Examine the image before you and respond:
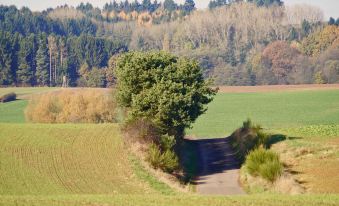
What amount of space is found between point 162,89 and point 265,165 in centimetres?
987

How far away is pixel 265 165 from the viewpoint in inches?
1443

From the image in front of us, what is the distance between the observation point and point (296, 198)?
24.0 meters

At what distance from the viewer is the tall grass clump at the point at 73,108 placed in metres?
71.2

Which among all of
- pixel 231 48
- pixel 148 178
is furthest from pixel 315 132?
pixel 231 48

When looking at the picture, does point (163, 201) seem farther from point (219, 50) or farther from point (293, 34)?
point (293, 34)

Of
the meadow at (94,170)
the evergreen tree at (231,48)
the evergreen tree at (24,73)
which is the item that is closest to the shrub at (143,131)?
the meadow at (94,170)

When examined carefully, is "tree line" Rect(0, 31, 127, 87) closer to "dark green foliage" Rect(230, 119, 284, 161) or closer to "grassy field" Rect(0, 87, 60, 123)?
"grassy field" Rect(0, 87, 60, 123)

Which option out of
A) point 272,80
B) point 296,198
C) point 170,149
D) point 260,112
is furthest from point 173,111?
point 272,80

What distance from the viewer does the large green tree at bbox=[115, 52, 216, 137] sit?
142 ft

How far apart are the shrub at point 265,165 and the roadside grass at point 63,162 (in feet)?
21.9

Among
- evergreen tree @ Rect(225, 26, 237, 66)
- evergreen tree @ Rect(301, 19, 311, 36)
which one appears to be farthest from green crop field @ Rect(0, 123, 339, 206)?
evergreen tree @ Rect(301, 19, 311, 36)

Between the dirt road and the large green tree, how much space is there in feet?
11.3

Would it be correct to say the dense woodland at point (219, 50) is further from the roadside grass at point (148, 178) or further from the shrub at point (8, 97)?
the roadside grass at point (148, 178)

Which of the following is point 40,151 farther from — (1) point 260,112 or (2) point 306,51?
(2) point 306,51
